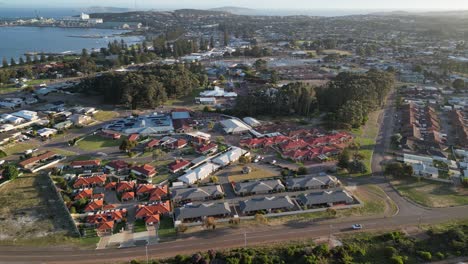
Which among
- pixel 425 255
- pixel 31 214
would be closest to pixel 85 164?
pixel 31 214

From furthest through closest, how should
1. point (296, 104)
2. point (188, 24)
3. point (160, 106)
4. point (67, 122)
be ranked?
point (188, 24) < point (160, 106) < point (296, 104) < point (67, 122)

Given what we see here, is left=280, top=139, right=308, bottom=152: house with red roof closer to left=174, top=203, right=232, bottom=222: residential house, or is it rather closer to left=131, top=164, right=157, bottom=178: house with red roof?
left=174, top=203, right=232, bottom=222: residential house

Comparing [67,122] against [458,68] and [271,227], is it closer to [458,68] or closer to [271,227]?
[271,227]

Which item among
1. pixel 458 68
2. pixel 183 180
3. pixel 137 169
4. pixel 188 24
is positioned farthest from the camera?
pixel 188 24

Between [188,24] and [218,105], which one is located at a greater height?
[188,24]

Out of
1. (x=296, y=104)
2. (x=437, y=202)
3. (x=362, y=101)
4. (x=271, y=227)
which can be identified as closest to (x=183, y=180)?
(x=271, y=227)

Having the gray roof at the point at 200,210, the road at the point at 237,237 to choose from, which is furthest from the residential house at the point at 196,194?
the road at the point at 237,237

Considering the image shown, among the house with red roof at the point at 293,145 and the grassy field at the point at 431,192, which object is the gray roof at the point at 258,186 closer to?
the house with red roof at the point at 293,145
